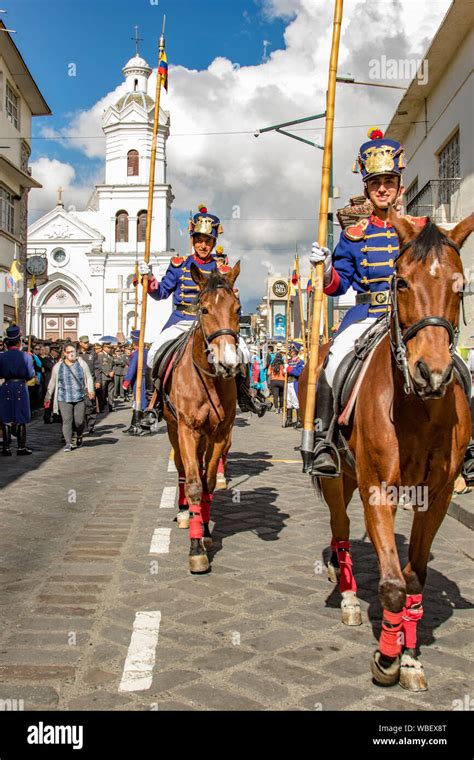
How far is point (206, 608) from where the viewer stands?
197 inches

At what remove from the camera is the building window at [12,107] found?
2877cm

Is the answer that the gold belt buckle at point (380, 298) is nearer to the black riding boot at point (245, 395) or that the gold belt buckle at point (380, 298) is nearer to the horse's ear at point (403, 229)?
the horse's ear at point (403, 229)

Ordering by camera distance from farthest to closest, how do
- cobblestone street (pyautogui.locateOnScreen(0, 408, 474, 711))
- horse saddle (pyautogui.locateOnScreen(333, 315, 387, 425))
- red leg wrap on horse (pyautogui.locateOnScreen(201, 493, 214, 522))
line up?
red leg wrap on horse (pyautogui.locateOnScreen(201, 493, 214, 522))
horse saddle (pyautogui.locateOnScreen(333, 315, 387, 425))
cobblestone street (pyautogui.locateOnScreen(0, 408, 474, 711))

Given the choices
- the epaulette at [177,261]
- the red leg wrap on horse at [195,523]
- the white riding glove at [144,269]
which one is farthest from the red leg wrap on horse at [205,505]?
the white riding glove at [144,269]

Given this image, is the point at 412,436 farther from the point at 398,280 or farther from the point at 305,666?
the point at 305,666

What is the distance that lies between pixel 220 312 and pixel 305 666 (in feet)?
9.67

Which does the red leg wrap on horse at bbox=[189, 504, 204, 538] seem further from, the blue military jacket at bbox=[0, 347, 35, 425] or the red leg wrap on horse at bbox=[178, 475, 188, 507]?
the blue military jacket at bbox=[0, 347, 35, 425]

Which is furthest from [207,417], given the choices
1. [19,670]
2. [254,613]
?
[19,670]

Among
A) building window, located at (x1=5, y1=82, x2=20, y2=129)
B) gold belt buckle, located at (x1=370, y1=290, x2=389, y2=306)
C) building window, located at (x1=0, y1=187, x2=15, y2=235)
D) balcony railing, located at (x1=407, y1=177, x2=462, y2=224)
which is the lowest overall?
gold belt buckle, located at (x1=370, y1=290, x2=389, y2=306)

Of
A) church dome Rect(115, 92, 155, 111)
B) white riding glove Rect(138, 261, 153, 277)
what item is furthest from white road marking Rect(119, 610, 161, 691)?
church dome Rect(115, 92, 155, 111)

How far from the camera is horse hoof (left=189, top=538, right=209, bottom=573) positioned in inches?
228

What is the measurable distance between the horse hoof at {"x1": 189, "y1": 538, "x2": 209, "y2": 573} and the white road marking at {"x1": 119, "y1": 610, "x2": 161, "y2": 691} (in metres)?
0.90

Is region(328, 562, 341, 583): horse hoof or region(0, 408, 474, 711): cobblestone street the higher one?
region(328, 562, 341, 583): horse hoof

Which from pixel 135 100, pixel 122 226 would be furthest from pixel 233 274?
pixel 135 100
